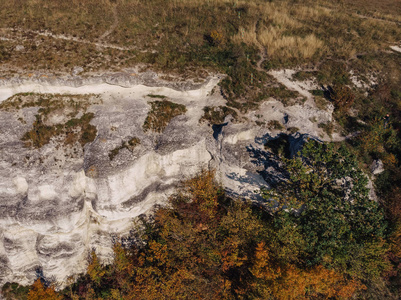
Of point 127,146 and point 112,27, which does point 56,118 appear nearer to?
point 127,146

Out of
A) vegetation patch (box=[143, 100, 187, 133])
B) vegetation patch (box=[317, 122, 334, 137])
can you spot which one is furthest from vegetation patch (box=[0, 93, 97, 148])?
vegetation patch (box=[317, 122, 334, 137])

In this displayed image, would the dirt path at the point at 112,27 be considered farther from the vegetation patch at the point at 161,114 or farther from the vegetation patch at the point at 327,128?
the vegetation patch at the point at 327,128

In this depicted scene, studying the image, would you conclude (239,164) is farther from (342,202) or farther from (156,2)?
(156,2)

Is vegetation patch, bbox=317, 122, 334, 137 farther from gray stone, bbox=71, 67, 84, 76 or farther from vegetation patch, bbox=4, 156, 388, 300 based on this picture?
gray stone, bbox=71, 67, 84, 76

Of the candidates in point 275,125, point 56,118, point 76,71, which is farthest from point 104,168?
point 275,125

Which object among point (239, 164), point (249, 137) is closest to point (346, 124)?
point (249, 137)

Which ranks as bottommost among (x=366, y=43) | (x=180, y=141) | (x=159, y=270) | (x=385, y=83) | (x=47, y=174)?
(x=159, y=270)
